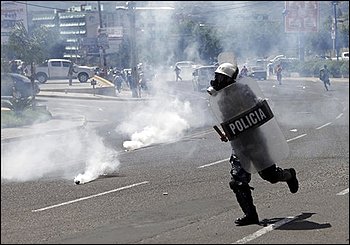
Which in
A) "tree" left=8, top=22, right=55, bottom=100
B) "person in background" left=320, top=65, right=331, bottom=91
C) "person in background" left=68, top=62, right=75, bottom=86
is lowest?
"person in background" left=320, top=65, right=331, bottom=91

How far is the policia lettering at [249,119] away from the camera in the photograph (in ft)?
24.0

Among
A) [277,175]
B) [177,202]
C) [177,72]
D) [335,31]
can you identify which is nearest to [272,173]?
[277,175]

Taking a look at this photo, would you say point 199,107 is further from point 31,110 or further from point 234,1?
point 31,110

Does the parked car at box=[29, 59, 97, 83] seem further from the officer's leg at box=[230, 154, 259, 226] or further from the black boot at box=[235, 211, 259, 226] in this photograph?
the black boot at box=[235, 211, 259, 226]

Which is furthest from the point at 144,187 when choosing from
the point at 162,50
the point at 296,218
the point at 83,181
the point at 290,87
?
the point at 290,87

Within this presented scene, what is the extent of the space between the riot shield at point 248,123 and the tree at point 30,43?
2.16 metres

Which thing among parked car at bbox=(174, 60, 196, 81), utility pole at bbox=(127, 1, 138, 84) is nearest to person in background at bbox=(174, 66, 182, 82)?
parked car at bbox=(174, 60, 196, 81)

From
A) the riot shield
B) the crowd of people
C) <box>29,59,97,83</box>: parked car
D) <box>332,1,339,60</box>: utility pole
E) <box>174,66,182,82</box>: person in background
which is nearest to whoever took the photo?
the riot shield

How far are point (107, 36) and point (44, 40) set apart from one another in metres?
5.87

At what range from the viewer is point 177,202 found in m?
9.27

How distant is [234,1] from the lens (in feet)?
51.5

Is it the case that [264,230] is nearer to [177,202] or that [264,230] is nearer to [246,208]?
[246,208]

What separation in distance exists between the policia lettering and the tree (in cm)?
227

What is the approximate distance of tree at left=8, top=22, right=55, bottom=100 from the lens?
8172mm
